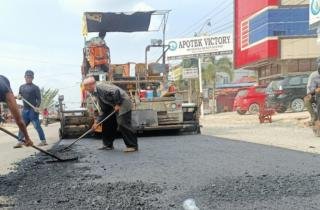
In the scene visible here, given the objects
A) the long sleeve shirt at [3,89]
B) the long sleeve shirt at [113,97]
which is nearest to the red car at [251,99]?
the long sleeve shirt at [113,97]

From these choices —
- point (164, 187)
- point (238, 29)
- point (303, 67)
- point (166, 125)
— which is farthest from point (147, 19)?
point (238, 29)

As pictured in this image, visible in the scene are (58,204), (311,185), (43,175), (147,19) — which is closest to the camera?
(58,204)

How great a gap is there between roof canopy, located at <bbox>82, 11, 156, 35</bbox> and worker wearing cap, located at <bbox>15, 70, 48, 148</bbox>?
4.19 metres

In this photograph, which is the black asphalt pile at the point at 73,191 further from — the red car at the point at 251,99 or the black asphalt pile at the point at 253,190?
the red car at the point at 251,99

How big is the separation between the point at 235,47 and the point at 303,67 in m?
7.22

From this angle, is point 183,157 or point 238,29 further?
A: point 238,29

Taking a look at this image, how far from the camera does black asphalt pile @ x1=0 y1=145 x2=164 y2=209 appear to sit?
194 inches

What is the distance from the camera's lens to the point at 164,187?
572cm

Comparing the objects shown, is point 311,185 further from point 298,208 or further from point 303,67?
point 303,67

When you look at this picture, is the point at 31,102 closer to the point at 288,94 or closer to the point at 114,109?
the point at 114,109

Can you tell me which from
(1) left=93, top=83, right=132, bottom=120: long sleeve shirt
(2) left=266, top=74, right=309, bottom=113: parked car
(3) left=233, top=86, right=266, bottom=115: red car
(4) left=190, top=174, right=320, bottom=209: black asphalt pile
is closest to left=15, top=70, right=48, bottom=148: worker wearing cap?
(1) left=93, top=83, right=132, bottom=120: long sleeve shirt

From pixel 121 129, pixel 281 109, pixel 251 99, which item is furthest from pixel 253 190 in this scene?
pixel 251 99

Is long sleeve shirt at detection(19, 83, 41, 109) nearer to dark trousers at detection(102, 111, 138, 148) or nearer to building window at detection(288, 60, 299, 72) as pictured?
dark trousers at detection(102, 111, 138, 148)

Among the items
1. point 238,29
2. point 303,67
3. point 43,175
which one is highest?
point 238,29
